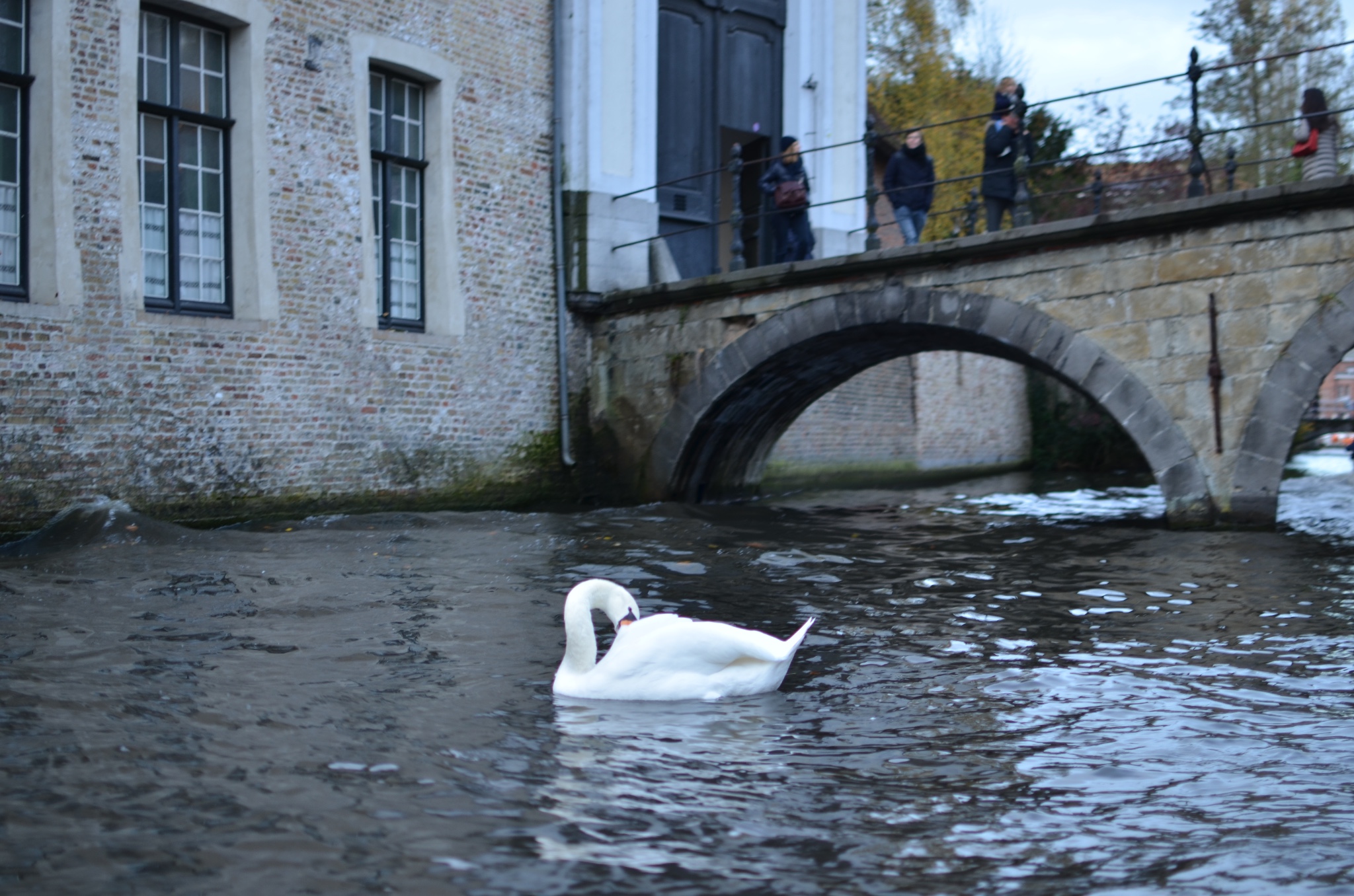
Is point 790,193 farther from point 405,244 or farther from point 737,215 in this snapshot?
point 405,244

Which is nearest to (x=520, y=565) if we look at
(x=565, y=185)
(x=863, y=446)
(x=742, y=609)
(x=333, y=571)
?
(x=333, y=571)

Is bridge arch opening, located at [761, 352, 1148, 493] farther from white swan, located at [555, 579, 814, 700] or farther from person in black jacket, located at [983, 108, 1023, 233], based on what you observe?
white swan, located at [555, 579, 814, 700]

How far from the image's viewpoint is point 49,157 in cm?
894

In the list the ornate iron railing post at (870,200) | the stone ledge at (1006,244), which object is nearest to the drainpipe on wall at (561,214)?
the stone ledge at (1006,244)

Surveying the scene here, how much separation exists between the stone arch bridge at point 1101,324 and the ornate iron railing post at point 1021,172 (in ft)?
0.75

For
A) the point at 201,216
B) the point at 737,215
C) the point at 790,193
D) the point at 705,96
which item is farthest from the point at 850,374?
the point at 201,216

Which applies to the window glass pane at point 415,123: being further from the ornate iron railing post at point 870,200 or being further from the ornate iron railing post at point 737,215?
the ornate iron railing post at point 870,200

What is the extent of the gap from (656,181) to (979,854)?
1186 centimetres

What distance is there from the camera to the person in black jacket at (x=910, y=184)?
12.5m

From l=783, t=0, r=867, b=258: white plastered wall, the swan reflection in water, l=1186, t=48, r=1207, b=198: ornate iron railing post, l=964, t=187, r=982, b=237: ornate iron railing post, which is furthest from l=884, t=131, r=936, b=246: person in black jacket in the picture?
the swan reflection in water

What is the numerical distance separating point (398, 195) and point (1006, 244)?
571 centimetres

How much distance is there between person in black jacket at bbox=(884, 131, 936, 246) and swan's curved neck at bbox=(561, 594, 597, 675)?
8.77 metres

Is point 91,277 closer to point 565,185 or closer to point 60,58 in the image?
point 60,58

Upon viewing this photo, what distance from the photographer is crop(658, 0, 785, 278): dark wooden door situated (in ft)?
46.7
